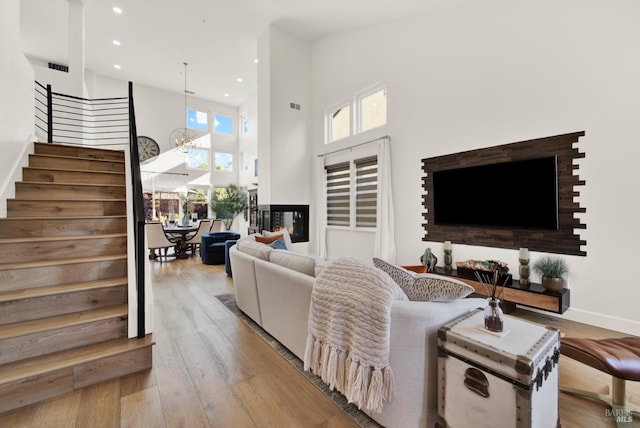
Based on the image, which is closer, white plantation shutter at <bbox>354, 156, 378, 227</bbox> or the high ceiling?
the high ceiling

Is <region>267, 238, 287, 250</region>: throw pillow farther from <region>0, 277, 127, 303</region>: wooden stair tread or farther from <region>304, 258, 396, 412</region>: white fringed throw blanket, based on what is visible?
<region>304, 258, 396, 412</region>: white fringed throw blanket

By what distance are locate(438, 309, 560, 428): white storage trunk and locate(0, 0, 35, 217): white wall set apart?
412 centimetres

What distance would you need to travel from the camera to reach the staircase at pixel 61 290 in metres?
1.85

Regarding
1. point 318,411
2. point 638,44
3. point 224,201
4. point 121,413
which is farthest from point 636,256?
point 224,201

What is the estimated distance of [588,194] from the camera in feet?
9.27

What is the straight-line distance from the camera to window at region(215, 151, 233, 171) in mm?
10594

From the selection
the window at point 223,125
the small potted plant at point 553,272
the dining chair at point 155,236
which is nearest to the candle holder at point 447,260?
the small potted plant at point 553,272

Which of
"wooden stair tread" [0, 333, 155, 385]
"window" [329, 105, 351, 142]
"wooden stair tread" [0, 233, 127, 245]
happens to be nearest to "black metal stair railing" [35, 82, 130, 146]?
"wooden stair tread" [0, 233, 127, 245]

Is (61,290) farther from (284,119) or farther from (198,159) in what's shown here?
(198,159)

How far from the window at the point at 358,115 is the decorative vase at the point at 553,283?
3.32 meters

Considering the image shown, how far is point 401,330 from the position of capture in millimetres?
1429

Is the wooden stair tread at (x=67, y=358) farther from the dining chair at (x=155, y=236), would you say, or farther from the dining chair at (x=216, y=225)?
the dining chair at (x=216, y=225)

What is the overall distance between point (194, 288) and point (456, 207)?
13.5 ft

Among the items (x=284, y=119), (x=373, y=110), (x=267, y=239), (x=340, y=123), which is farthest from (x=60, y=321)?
(x=340, y=123)
